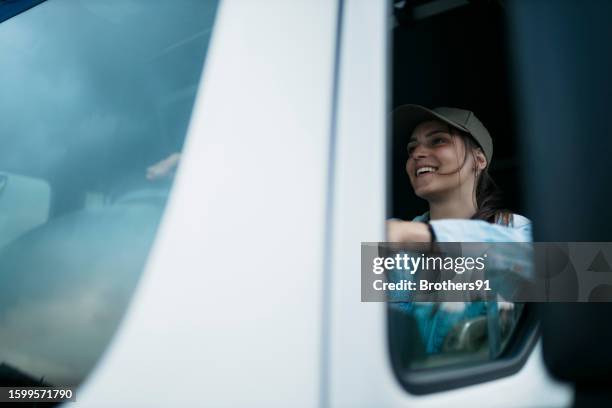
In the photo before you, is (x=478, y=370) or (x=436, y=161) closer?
(x=478, y=370)

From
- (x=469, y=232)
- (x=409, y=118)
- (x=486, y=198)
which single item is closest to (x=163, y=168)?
(x=469, y=232)

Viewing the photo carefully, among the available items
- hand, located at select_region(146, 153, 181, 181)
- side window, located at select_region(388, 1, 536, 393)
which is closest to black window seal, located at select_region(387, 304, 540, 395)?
side window, located at select_region(388, 1, 536, 393)

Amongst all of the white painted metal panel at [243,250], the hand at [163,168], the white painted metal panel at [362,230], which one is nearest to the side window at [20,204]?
the hand at [163,168]

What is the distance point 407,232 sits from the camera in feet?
2.86

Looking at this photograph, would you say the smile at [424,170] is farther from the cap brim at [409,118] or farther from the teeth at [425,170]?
the cap brim at [409,118]

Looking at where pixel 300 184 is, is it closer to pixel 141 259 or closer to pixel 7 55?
pixel 141 259

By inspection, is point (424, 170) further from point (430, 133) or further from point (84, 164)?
point (84, 164)

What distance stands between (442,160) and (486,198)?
21 centimetres

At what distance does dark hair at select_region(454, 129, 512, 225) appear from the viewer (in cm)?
131

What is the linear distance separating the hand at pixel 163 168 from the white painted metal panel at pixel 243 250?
0.10ft

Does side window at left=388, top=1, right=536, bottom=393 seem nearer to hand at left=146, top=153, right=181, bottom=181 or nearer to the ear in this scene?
the ear

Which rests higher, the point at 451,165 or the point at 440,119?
the point at 440,119

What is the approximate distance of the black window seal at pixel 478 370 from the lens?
0.73 m

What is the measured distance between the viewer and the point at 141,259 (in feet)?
2.40
